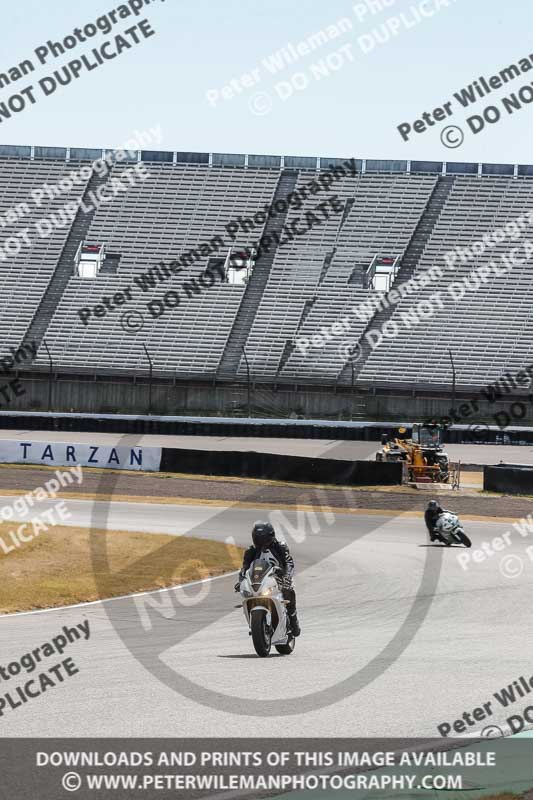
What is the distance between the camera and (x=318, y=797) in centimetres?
657

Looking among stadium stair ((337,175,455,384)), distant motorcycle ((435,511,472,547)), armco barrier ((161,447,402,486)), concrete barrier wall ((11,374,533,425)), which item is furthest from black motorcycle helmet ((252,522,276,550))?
stadium stair ((337,175,455,384))

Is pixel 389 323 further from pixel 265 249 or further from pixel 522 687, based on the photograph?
pixel 522 687

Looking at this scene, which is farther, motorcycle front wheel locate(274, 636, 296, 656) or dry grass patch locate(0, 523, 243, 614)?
dry grass patch locate(0, 523, 243, 614)

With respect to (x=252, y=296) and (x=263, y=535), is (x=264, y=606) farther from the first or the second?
(x=252, y=296)

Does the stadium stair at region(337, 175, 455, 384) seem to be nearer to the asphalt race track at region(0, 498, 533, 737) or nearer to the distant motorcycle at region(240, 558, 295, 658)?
the asphalt race track at region(0, 498, 533, 737)

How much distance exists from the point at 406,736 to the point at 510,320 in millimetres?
47873

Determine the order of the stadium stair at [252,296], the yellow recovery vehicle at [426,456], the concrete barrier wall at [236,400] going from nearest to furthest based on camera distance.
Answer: the yellow recovery vehicle at [426,456] < the concrete barrier wall at [236,400] < the stadium stair at [252,296]

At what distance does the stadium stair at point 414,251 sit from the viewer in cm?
5259

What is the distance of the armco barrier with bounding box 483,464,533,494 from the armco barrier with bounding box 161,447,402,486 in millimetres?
2474

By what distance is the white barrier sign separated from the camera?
3662 cm

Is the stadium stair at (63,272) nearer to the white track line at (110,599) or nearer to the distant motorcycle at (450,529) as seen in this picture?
the distant motorcycle at (450,529)

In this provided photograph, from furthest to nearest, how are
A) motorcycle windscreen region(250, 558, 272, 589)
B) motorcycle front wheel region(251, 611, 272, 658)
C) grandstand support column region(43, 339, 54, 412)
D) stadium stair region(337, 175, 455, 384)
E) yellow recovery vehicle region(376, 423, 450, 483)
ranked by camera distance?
stadium stair region(337, 175, 455, 384) < grandstand support column region(43, 339, 54, 412) < yellow recovery vehicle region(376, 423, 450, 483) < motorcycle front wheel region(251, 611, 272, 658) < motorcycle windscreen region(250, 558, 272, 589)

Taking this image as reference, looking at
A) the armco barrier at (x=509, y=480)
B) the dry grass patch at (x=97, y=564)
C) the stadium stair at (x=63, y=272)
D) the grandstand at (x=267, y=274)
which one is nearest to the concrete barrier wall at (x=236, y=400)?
the grandstand at (x=267, y=274)

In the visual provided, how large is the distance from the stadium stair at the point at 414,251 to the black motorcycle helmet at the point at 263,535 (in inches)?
1596
